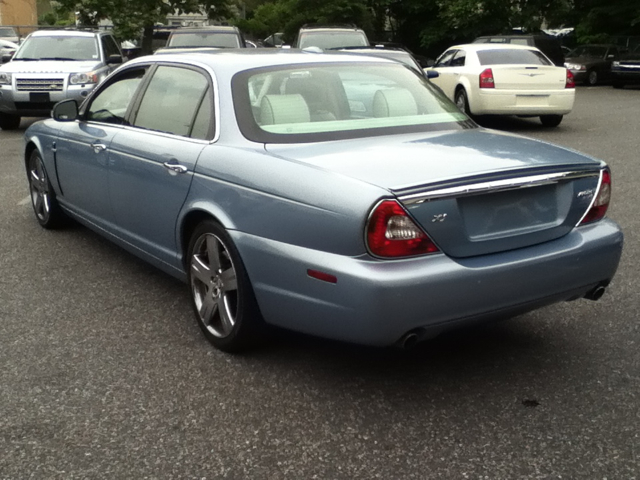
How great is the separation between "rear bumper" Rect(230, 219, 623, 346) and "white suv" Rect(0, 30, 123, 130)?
10935 mm

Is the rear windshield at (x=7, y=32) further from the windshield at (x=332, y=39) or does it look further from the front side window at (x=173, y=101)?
the front side window at (x=173, y=101)

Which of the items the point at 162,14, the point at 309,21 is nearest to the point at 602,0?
the point at 309,21

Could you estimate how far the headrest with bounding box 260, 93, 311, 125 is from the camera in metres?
4.25

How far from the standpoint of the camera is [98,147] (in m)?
5.38

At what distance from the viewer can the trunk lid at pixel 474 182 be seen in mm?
3441

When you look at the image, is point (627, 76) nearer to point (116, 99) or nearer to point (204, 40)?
point (204, 40)

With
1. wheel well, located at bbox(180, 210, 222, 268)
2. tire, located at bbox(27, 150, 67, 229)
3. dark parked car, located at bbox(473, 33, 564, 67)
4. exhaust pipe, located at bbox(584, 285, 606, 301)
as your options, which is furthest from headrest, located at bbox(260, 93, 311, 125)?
dark parked car, located at bbox(473, 33, 564, 67)

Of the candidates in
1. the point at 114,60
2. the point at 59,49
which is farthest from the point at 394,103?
the point at 59,49

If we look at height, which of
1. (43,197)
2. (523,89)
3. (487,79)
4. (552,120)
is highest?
(43,197)

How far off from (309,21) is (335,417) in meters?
38.9

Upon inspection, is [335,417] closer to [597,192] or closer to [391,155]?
[391,155]

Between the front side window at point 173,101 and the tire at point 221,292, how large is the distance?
0.63 metres

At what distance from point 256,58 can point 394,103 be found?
2.66 ft

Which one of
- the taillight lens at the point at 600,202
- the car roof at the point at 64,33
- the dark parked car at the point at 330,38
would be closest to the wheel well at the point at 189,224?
the taillight lens at the point at 600,202
